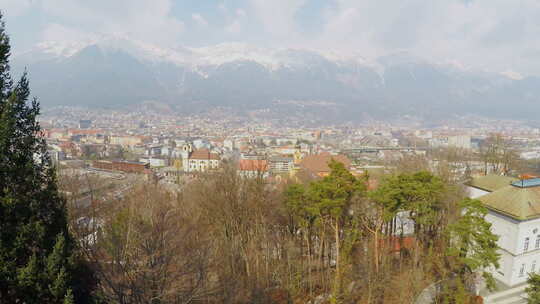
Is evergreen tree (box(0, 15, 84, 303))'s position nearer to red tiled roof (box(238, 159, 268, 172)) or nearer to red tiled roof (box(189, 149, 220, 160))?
red tiled roof (box(238, 159, 268, 172))

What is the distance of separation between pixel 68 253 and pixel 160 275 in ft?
6.46

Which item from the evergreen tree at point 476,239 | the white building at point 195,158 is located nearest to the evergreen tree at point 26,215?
the evergreen tree at point 476,239

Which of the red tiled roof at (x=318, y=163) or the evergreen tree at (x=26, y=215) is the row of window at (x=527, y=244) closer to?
the evergreen tree at (x=26, y=215)

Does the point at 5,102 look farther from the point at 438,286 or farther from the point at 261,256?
the point at 438,286

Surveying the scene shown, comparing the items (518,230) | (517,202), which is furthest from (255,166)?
(518,230)

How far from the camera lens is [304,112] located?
147500mm

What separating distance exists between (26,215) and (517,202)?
12.7 m

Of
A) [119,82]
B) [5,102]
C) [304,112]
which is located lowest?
[5,102]

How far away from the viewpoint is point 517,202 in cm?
1002

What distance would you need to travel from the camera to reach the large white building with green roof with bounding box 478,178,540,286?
32.1 ft

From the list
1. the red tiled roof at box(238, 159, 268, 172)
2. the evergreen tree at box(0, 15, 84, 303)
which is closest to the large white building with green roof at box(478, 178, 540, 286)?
the red tiled roof at box(238, 159, 268, 172)

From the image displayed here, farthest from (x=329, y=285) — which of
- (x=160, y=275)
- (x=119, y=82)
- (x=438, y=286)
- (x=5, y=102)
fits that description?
(x=119, y=82)

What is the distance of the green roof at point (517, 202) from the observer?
9742mm

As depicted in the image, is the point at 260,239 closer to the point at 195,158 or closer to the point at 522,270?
the point at 522,270
